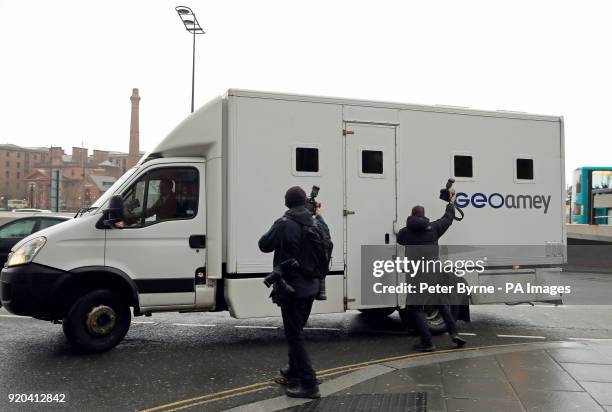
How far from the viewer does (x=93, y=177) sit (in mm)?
114375

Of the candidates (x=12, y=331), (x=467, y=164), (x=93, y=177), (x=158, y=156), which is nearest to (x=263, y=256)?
(x=158, y=156)

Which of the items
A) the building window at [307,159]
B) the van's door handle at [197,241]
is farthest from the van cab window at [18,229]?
the building window at [307,159]

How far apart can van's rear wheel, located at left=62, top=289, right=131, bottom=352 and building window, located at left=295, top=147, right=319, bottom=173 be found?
9.60 ft

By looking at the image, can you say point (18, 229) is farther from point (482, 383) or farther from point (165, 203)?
→ point (482, 383)

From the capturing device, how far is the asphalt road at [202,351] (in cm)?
570

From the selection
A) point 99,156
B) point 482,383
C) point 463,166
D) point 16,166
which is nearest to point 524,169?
point 463,166

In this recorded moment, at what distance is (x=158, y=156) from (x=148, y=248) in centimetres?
130

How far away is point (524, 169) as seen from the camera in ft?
29.2

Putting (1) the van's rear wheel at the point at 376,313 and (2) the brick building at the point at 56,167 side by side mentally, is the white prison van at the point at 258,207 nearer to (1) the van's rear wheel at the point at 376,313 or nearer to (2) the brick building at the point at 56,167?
(1) the van's rear wheel at the point at 376,313

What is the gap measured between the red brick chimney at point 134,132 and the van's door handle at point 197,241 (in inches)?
3134

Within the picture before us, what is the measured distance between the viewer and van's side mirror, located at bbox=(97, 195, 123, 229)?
7.02 m

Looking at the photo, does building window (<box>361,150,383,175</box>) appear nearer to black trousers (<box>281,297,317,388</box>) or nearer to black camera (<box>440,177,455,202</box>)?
black camera (<box>440,177,455,202</box>)

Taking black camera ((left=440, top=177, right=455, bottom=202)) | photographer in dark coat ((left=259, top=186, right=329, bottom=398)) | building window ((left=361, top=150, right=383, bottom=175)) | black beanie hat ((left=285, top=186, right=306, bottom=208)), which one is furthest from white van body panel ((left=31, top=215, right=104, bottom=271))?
black camera ((left=440, top=177, right=455, bottom=202))

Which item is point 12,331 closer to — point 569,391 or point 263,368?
point 263,368
